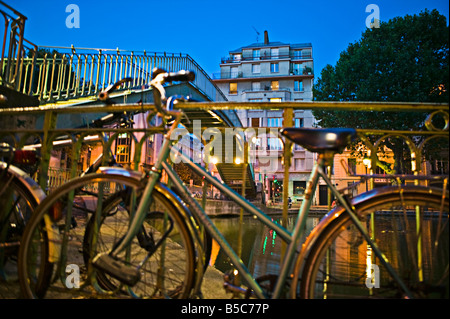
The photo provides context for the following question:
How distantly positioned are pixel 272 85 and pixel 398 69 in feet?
85.0

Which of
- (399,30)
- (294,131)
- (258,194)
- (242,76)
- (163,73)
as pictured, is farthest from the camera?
(242,76)

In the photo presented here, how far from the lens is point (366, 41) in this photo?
18.8 metres

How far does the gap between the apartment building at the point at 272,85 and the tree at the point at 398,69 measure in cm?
1659

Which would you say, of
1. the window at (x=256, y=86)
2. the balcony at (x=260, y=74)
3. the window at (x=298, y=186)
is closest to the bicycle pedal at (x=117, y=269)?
the window at (x=298, y=186)

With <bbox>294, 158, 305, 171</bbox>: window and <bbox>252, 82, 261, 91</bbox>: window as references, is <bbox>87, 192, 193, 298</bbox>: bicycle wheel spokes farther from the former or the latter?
<bbox>252, 82, 261, 91</bbox>: window

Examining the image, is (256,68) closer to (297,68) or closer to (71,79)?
(297,68)

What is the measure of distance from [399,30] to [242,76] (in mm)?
27393

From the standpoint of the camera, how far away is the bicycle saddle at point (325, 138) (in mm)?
1544

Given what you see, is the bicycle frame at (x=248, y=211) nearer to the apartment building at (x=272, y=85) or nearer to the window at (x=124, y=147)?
the window at (x=124, y=147)

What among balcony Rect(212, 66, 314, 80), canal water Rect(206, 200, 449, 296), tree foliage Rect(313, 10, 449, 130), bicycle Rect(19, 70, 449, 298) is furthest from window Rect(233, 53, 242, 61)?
bicycle Rect(19, 70, 449, 298)

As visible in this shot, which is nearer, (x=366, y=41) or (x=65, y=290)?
(x=65, y=290)

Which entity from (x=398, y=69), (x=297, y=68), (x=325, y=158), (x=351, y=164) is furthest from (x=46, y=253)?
(x=297, y=68)
